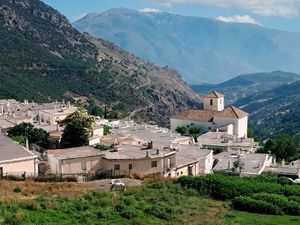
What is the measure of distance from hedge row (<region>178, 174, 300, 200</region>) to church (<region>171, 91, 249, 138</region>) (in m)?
35.5

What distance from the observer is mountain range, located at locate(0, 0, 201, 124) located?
4055 inches

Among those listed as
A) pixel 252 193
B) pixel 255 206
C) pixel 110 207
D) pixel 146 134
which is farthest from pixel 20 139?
pixel 255 206

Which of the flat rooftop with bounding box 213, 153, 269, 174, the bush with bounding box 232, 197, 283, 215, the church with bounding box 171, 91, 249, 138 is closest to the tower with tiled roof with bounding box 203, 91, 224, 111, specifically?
the church with bounding box 171, 91, 249, 138

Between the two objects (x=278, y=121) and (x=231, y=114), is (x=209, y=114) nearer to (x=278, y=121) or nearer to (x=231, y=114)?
(x=231, y=114)

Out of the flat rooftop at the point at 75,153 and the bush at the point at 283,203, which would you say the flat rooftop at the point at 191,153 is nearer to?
the flat rooftop at the point at 75,153

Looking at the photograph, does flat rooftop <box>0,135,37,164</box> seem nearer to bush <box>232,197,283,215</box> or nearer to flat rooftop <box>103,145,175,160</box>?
flat rooftop <box>103,145,175,160</box>

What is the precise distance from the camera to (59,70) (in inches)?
4665

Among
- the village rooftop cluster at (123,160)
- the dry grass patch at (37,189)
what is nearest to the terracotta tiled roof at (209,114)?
the village rooftop cluster at (123,160)

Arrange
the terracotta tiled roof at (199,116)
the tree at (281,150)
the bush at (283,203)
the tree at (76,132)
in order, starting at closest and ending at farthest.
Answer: the bush at (283,203) → the tree at (76,132) → the tree at (281,150) → the terracotta tiled roof at (199,116)

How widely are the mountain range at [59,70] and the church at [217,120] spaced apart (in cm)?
3999

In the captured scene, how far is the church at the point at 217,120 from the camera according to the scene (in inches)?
2330

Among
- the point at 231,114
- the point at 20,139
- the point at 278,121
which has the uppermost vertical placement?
the point at 278,121

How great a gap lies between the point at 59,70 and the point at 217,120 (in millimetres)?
70120

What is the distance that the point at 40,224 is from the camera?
14.0 meters
